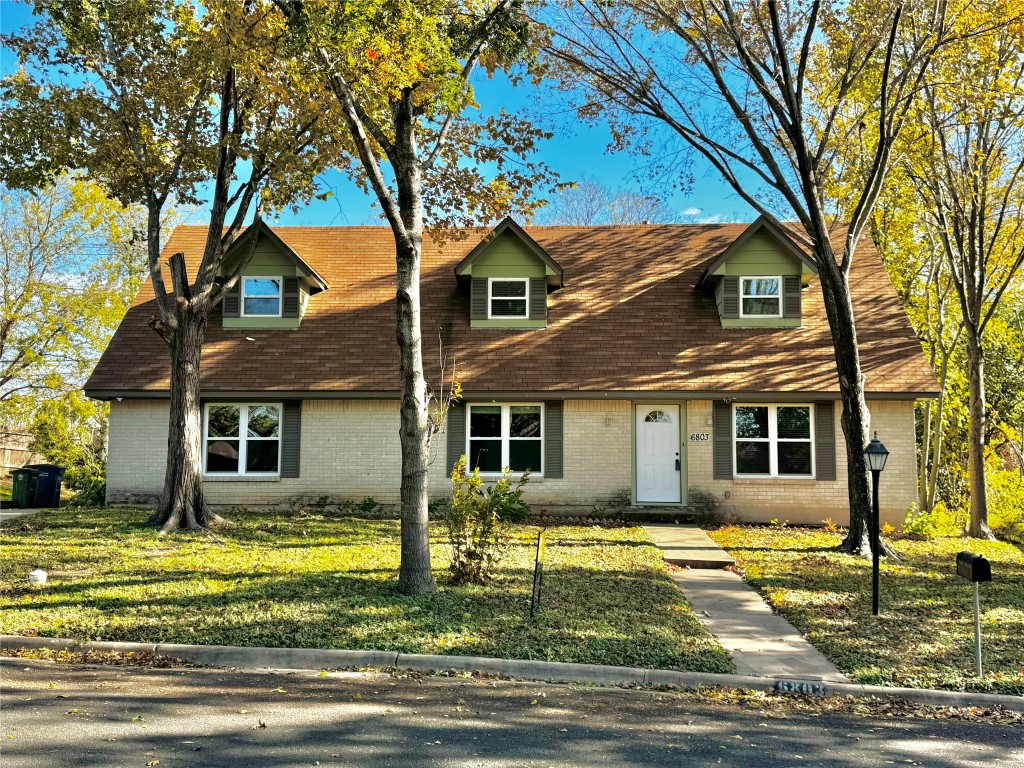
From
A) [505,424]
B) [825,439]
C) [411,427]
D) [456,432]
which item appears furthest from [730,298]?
[411,427]

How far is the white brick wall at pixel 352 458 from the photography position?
55.1 ft

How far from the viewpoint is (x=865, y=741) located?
17.7 ft

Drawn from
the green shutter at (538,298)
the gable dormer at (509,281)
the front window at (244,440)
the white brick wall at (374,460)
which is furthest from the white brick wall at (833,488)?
the front window at (244,440)

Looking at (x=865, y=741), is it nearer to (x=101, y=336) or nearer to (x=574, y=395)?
(x=574, y=395)

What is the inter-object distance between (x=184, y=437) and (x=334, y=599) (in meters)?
6.60

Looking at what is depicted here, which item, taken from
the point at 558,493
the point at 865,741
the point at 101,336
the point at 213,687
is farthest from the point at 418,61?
the point at 101,336

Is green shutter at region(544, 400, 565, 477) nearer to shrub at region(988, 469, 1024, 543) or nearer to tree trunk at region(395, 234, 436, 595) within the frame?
tree trunk at region(395, 234, 436, 595)

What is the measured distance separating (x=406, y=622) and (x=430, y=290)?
1246 cm

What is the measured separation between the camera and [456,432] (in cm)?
1712

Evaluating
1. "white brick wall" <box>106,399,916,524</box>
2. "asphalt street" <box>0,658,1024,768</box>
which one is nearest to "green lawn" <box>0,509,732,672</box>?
"asphalt street" <box>0,658,1024,768</box>

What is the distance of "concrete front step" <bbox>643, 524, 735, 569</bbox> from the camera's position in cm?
1192

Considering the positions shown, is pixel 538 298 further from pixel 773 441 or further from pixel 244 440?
pixel 244 440

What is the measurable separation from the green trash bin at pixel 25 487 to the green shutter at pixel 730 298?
16967 mm

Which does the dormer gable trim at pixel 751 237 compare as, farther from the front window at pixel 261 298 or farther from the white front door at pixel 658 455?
the front window at pixel 261 298
